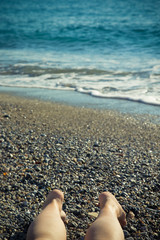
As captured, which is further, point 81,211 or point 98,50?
point 98,50

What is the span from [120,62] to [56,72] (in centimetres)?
292

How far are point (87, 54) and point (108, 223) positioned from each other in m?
11.3

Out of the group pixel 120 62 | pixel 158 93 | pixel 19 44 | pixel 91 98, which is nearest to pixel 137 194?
pixel 91 98

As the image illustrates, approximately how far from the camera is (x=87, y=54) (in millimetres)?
12352

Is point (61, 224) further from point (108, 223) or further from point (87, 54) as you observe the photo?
point (87, 54)

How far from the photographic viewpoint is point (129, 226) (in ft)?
6.64

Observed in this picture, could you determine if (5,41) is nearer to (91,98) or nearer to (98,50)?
(98,50)

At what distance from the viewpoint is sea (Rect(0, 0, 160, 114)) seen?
6852 mm

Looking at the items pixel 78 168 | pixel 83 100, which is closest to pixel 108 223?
pixel 78 168

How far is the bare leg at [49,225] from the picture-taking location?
5.09ft

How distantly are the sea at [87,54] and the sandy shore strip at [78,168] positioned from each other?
2.09m

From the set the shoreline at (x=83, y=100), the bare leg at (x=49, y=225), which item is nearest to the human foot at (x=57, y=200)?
the bare leg at (x=49, y=225)

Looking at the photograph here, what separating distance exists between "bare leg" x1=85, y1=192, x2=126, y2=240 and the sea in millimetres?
3841

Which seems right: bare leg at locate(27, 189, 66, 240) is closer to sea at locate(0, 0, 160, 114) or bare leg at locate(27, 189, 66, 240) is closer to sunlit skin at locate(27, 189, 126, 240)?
sunlit skin at locate(27, 189, 126, 240)
